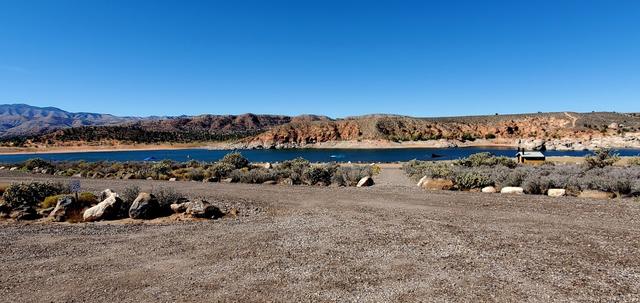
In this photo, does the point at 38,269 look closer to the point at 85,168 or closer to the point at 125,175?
the point at 125,175

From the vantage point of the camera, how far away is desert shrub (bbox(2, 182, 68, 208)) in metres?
16.1

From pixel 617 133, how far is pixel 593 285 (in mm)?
127396

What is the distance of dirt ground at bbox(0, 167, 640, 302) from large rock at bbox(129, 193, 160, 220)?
2.58 feet

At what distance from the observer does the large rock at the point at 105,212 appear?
13.5 meters

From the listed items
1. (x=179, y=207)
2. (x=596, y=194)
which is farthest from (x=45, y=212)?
(x=596, y=194)

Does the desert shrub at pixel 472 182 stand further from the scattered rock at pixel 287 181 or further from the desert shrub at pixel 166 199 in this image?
the desert shrub at pixel 166 199

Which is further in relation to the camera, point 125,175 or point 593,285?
point 125,175

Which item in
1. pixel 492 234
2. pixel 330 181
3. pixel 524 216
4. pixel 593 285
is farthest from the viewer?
pixel 330 181

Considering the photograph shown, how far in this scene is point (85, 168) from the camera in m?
39.1

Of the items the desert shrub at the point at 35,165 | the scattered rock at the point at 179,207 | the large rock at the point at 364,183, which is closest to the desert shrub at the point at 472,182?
the large rock at the point at 364,183

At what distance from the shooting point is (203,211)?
1329 cm

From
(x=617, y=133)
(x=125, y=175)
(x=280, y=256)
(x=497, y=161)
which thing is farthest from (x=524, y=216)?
(x=617, y=133)

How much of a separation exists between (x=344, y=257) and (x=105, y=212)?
9183 mm

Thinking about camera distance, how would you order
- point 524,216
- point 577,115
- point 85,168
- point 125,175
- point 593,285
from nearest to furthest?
point 593,285
point 524,216
point 125,175
point 85,168
point 577,115
